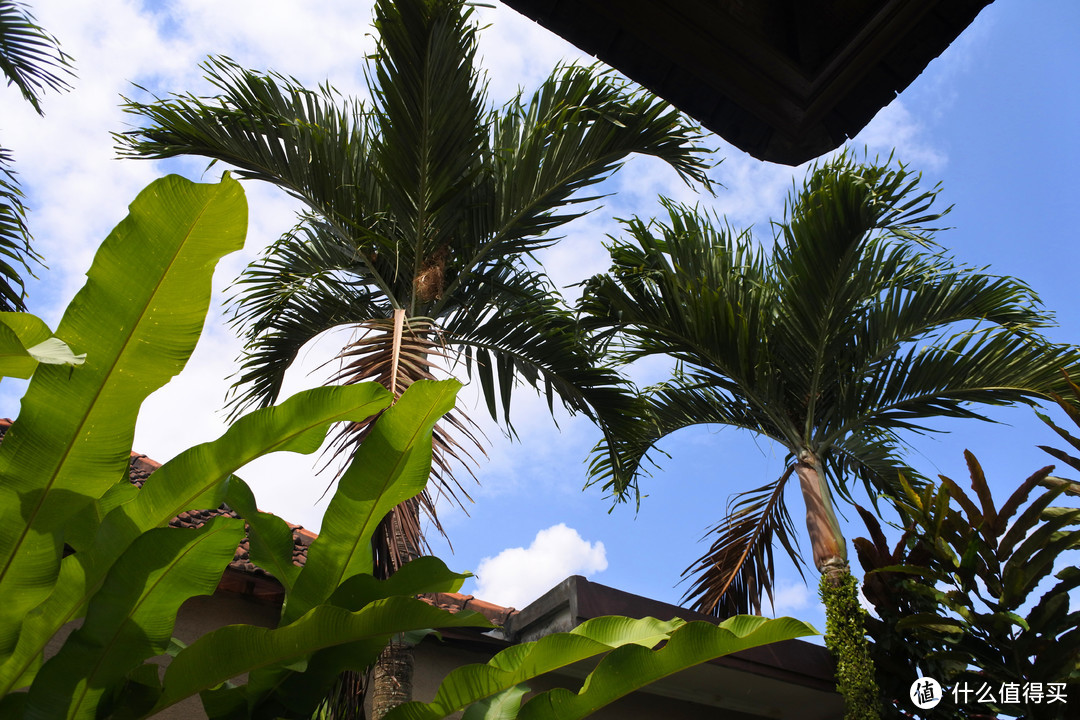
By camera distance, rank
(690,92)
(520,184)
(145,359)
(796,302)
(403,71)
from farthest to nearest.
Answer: (796,302), (520,184), (403,71), (145,359), (690,92)

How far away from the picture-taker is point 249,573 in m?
4.01

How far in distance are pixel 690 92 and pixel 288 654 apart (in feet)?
4.10

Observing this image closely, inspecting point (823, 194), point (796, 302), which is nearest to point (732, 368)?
point (796, 302)

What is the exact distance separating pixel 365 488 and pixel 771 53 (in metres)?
1.17

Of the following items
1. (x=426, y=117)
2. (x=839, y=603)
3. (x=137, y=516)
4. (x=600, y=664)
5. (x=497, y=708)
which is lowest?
(x=497, y=708)

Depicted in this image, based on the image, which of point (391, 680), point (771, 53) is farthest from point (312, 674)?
point (391, 680)

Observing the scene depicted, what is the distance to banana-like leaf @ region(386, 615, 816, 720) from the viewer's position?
146cm

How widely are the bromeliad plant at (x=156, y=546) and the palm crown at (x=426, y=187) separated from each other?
2.81m

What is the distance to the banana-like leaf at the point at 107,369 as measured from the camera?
4.49 feet

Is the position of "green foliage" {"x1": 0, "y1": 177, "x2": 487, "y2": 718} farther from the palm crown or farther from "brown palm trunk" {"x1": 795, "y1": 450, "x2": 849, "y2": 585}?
"brown palm trunk" {"x1": 795, "y1": 450, "x2": 849, "y2": 585}

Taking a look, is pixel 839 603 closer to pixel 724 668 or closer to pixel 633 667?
pixel 724 668

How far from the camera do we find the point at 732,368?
5.66 m

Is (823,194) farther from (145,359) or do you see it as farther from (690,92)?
(145,359)

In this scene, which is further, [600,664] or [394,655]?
[394,655]
